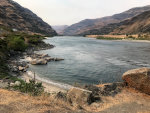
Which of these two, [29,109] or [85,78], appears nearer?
[29,109]

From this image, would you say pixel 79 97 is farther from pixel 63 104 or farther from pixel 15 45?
pixel 15 45

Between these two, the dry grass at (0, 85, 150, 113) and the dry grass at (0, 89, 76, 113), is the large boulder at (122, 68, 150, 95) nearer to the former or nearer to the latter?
the dry grass at (0, 85, 150, 113)

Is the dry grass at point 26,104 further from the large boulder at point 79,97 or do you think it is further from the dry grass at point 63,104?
the large boulder at point 79,97

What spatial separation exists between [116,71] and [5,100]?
2734cm

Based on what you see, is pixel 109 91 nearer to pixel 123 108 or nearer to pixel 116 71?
pixel 123 108

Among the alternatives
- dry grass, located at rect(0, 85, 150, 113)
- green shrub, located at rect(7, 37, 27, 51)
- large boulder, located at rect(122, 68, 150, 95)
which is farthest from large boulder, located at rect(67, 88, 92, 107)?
green shrub, located at rect(7, 37, 27, 51)

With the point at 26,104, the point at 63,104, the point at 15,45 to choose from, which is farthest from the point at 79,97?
the point at 15,45

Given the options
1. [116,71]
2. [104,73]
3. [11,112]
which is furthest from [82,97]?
[116,71]

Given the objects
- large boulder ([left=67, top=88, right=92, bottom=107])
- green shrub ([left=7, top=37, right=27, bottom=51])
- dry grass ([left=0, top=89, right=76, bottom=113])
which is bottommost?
large boulder ([left=67, top=88, right=92, bottom=107])

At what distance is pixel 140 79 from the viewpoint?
17.0 m

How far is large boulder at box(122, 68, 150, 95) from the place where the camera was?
16.6 metres

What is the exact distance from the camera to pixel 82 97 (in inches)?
552

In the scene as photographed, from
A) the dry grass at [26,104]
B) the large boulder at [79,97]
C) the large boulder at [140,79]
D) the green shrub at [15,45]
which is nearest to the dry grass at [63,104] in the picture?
the dry grass at [26,104]

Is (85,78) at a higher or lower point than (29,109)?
lower
